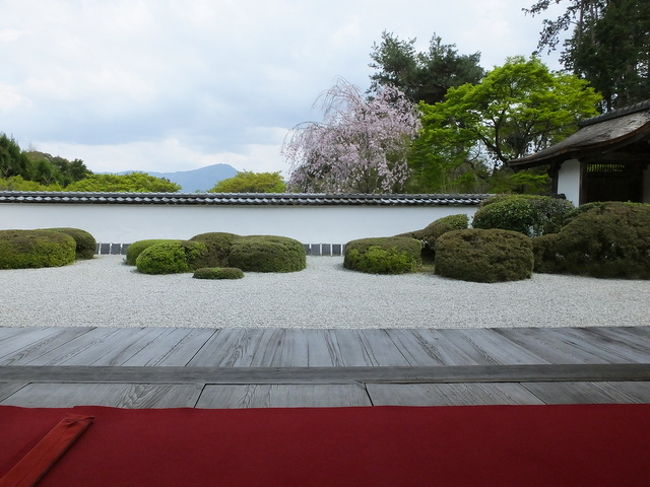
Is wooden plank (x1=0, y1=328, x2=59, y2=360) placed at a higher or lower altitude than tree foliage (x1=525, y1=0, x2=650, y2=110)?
lower

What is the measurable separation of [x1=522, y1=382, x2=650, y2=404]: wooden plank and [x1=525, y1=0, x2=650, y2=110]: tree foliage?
39.1 feet

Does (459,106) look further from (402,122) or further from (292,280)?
(292,280)

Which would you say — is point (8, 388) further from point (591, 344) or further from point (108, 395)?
point (591, 344)

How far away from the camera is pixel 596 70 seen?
15555 millimetres

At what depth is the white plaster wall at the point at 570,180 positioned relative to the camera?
35.8ft

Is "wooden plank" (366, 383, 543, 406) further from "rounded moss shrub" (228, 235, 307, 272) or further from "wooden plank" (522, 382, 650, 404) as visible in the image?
"rounded moss shrub" (228, 235, 307, 272)

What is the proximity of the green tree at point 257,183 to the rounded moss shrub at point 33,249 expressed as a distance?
A: 42.4 feet

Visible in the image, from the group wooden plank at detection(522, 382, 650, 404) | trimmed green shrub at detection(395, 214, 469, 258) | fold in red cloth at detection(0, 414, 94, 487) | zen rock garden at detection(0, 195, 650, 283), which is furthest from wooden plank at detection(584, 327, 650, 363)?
trimmed green shrub at detection(395, 214, 469, 258)

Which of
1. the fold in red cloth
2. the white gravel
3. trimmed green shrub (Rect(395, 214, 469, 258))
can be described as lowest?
the white gravel

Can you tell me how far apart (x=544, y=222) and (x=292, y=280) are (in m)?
5.02

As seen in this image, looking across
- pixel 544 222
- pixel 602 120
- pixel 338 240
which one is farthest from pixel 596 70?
pixel 338 240

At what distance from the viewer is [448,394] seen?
1875 mm

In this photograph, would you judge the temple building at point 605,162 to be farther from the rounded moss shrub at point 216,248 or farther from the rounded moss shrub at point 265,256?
the rounded moss shrub at point 216,248

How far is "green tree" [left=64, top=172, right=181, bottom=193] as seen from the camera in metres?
19.7
